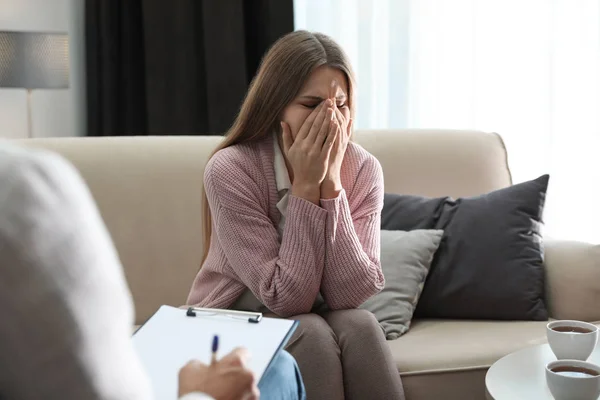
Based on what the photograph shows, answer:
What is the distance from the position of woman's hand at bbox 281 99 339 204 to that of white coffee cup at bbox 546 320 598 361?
59cm

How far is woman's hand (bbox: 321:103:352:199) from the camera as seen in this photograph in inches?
69.8

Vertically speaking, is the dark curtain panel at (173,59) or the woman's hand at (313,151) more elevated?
the dark curtain panel at (173,59)

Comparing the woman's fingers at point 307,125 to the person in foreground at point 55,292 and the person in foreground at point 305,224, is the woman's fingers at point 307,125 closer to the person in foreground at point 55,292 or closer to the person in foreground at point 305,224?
the person in foreground at point 305,224

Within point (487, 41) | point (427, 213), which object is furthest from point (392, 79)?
point (427, 213)

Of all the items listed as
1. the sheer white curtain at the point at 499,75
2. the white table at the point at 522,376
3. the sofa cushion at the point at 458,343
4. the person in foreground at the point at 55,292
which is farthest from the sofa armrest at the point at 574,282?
the person in foreground at the point at 55,292

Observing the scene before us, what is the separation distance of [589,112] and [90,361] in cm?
277

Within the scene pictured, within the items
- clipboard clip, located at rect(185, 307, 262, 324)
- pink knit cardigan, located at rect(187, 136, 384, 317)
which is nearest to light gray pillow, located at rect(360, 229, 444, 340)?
pink knit cardigan, located at rect(187, 136, 384, 317)

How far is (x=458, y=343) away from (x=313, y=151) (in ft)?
1.96

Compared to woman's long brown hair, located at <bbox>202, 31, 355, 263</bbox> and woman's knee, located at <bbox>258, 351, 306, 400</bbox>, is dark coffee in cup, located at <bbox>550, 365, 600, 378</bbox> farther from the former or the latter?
woman's long brown hair, located at <bbox>202, 31, 355, 263</bbox>

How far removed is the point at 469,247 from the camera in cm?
215

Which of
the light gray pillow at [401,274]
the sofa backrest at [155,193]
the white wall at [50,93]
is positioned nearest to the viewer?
the light gray pillow at [401,274]

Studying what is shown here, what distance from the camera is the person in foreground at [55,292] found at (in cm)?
55

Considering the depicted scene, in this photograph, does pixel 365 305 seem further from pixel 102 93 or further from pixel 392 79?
pixel 102 93

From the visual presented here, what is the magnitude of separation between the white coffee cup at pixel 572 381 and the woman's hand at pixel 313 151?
2.22 ft
